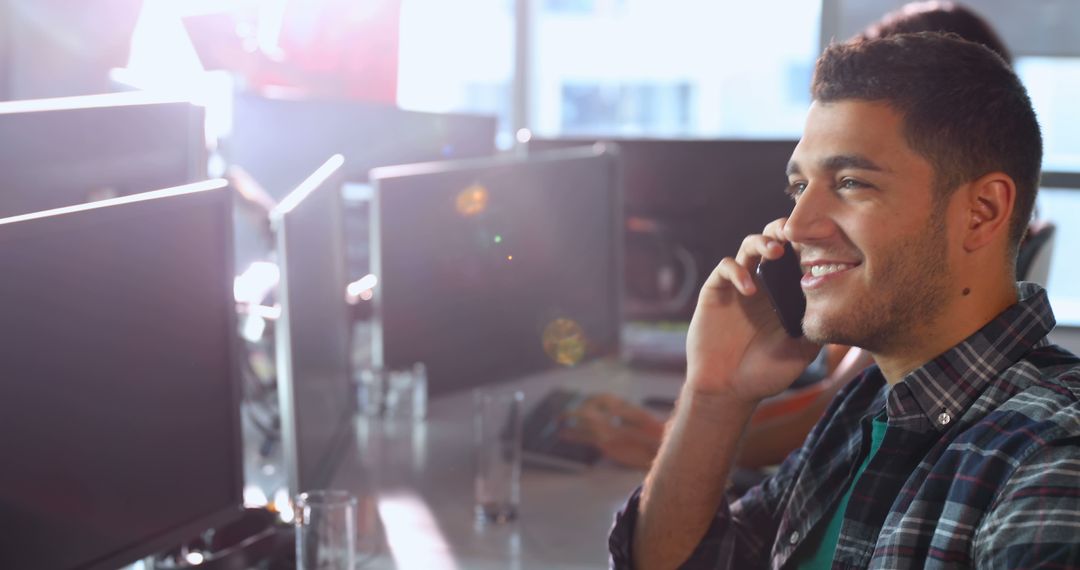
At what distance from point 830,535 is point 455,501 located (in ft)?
2.25

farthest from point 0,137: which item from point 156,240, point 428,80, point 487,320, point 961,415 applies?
point 428,80

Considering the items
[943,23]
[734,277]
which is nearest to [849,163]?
[734,277]

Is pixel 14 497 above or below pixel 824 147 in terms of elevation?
below

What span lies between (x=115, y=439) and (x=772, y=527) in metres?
0.76

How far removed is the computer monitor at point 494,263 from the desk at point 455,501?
0.13 metres

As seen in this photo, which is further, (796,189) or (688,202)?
(688,202)

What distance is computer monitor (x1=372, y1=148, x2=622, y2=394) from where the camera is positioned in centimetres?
204

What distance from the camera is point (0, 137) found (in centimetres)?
144

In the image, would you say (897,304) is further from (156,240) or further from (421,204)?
(421,204)

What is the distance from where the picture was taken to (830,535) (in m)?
1.25

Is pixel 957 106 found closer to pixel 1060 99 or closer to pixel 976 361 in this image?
pixel 976 361

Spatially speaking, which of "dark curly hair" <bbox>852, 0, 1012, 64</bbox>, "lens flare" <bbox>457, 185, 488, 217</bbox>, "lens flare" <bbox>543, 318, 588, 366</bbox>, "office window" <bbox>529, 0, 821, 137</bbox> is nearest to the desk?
"lens flare" <bbox>543, 318, 588, 366</bbox>

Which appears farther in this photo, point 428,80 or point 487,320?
point 428,80

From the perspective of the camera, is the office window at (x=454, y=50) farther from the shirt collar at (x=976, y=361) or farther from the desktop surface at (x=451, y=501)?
the shirt collar at (x=976, y=361)
